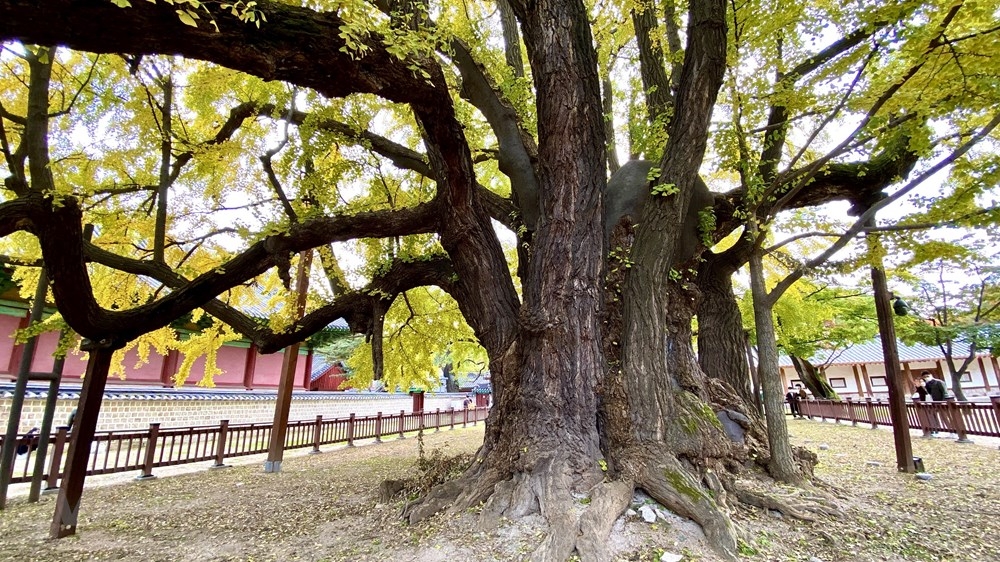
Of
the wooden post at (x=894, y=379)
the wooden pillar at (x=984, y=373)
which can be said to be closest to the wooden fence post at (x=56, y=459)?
the wooden post at (x=894, y=379)

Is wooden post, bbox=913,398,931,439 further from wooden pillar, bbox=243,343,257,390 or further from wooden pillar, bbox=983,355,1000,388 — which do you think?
wooden pillar, bbox=243,343,257,390

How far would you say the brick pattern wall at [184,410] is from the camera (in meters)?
9.31

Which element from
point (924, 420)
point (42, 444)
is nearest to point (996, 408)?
point (924, 420)

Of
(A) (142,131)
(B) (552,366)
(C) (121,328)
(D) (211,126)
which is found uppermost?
(D) (211,126)

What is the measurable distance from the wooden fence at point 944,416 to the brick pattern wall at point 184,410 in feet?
51.3

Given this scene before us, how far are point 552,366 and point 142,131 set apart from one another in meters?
6.42

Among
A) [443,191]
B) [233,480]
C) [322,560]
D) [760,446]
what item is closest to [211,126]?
[443,191]

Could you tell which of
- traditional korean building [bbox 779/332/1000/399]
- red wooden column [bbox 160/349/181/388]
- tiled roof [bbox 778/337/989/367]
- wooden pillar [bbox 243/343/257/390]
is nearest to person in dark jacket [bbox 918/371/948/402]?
traditional korean building [bbox 779/332/1000/399]

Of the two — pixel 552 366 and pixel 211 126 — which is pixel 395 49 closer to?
pixel 552 366

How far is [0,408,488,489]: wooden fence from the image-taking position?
7.08 metres

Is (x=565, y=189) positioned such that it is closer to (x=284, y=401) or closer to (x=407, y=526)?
(x=407, y=526)

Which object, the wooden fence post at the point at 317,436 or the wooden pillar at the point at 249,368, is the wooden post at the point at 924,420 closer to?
the wooden fence post at the point at 317,436

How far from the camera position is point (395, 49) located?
2949 mm

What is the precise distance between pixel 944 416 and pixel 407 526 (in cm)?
1187
